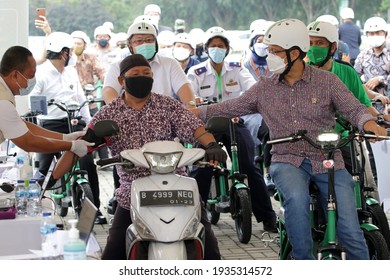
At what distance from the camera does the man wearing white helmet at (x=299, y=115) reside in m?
5.04

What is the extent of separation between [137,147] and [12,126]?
0.69m

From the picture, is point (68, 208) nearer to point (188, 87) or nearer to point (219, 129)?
point (188, 87)

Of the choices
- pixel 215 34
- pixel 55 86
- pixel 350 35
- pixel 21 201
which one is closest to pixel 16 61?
pixel 21 201

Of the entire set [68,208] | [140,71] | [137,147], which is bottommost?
[68,208]

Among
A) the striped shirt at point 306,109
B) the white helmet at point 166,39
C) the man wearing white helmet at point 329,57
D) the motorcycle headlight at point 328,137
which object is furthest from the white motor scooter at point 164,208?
the white helmet at point 166,39

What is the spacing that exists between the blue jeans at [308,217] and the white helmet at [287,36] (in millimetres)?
721

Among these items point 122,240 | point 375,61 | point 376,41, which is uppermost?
point 376,41

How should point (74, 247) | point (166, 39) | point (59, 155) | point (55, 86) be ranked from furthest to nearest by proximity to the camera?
1. point (166, 39)
2. point (55, 86)
3. point (59, 155)
4. point (74, 247)

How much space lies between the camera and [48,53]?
347 inches

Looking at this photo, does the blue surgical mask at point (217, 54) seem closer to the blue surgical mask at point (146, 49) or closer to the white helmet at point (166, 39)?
the blue surgical mask at point (146, 49)

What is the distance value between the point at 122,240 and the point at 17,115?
0.90m

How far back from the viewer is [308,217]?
5055mm

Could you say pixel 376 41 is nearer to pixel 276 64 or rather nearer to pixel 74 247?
pixel 276 64
